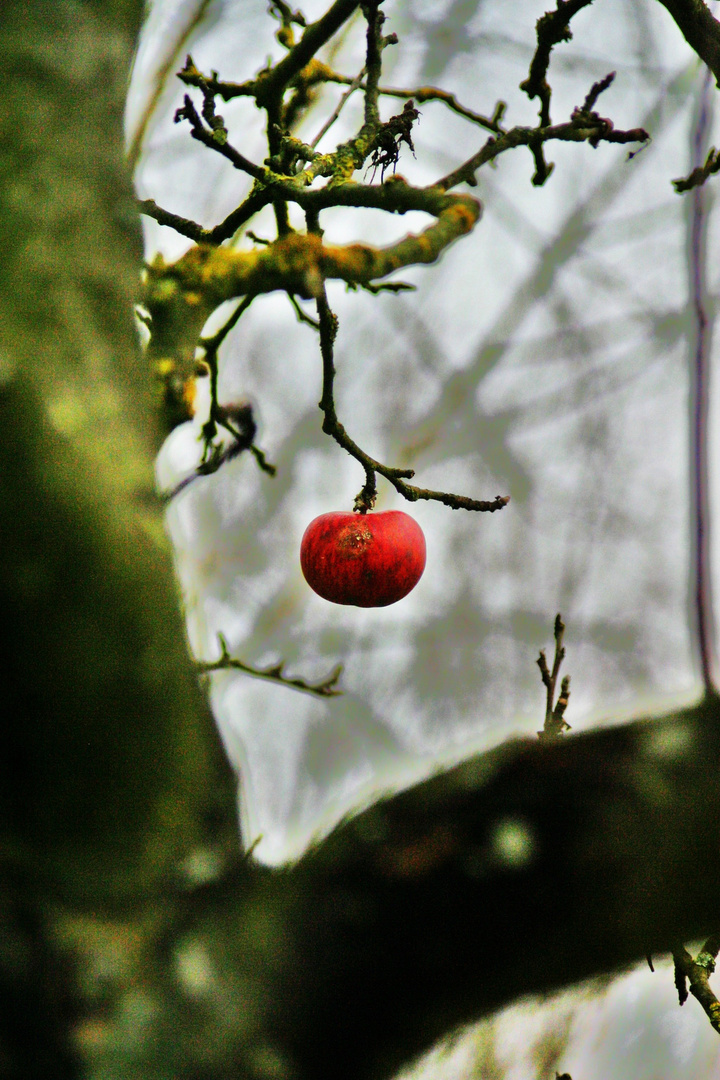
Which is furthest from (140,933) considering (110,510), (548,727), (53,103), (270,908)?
(53,103)

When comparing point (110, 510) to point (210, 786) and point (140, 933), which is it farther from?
point (140, 933)

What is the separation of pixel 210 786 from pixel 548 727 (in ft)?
1.38

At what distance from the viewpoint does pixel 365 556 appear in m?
1.02

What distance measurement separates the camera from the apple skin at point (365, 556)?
1.02 m

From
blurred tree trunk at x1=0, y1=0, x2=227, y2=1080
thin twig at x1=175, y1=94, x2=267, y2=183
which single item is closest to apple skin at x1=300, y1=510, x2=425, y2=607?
blurred tree trunk at x1=0, y1=0, x2=227, y2=1080

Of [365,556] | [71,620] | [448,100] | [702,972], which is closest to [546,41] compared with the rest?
[448,100]

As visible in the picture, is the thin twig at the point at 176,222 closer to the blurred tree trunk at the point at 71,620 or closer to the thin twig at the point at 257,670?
the blurred tree trunk at the point at 71,620

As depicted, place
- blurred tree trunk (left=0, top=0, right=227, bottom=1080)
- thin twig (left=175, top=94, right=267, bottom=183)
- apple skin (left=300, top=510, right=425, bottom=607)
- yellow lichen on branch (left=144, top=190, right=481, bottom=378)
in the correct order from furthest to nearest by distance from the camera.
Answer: apple skin (left=300, top=510, right=425, bottom=607), thin twig (left=175, top=94, right=267, bottom=183), blurred tree trunk (left=0, top=0, right=227, bottom=1080), yellow lichen on branch (left=144, top=190, right=481, bottom=378)

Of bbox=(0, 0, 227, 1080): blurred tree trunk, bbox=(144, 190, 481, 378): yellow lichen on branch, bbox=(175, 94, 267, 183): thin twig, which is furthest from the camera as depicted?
bbox=(175, 94, 267, 183): thin twig

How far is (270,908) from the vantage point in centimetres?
69

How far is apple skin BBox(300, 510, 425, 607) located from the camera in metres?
Answer: 1.02

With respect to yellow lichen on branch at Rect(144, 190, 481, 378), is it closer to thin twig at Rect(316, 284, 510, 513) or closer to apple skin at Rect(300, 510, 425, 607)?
thin twig at Rect(316, 284, 510, 513)

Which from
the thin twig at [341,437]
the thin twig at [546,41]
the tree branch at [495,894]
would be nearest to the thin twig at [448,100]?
the thin twig at [546,41]

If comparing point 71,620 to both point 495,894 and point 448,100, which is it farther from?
point 448,100
